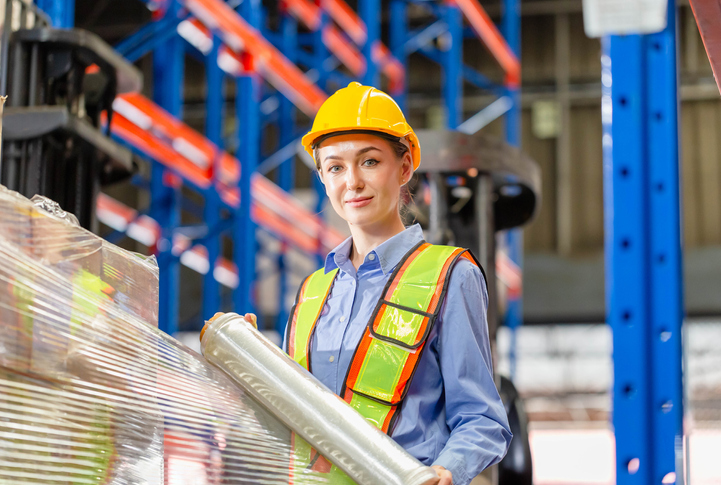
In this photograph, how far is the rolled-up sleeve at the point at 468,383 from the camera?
165cm

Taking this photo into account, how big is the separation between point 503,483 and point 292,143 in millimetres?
6566

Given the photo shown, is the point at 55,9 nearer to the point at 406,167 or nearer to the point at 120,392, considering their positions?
the point at 406,167

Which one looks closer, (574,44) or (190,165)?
(190,165)

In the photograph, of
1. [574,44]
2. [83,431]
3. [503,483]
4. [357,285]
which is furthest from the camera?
[574,44]

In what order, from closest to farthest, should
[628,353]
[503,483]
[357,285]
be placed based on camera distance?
1. [357,285]
2. [628,353]
3. [503,483]

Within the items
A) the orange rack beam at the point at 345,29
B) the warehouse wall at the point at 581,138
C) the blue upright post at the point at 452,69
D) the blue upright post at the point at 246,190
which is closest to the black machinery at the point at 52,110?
the blue upright post at the point at 246,190

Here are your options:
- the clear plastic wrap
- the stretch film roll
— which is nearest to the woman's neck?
the stretch film roll

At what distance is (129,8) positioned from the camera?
19.5m

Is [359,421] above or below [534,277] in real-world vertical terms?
below

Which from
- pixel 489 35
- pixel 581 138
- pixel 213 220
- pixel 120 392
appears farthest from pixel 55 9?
pixel 581 138

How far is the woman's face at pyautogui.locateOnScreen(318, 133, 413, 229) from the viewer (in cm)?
190

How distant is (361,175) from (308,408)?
0.58 m

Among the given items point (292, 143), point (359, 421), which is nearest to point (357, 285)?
point (359, 421)

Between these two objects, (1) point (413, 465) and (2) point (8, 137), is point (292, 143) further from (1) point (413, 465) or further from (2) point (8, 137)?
(1) point (413, 465)
